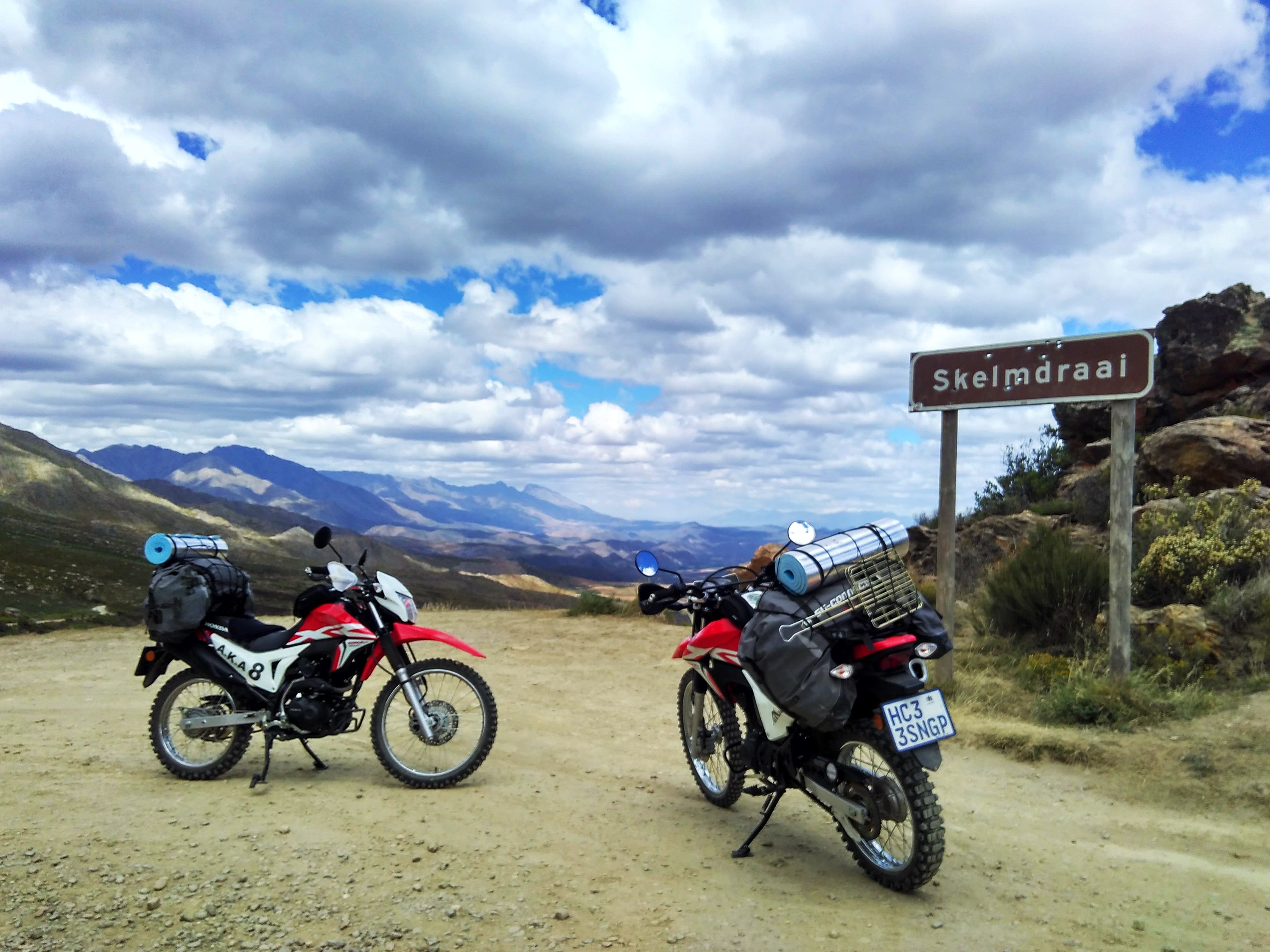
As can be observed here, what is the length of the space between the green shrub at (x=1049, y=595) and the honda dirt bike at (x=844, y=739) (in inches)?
218

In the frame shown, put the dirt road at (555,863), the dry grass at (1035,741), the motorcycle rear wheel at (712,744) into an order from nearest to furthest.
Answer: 1. the dirt road at (555,863)
2. the motorcycle rear wheel at (712,744)
3. the dry grass at (1035,741)

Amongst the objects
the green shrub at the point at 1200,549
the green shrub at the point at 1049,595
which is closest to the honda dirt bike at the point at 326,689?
the green shrub at the point at 1049,595

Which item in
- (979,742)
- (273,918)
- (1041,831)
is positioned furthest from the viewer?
(979,742)

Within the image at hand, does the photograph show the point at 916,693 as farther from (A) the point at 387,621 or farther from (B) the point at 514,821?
(A) the point at 387,621

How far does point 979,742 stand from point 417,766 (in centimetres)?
462

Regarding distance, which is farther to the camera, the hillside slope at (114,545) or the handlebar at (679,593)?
the hillside slope at (114,545)

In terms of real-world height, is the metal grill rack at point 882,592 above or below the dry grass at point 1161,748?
above

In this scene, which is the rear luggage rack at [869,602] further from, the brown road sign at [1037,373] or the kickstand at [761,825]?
the brown road sign at [1037,373]

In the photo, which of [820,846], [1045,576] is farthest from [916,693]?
[1045,576]

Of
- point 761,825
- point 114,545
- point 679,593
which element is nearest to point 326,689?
point 679,593

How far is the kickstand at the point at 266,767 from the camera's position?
5965 millimetres

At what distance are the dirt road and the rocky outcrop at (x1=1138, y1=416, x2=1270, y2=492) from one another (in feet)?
26.5

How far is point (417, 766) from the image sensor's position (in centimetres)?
633

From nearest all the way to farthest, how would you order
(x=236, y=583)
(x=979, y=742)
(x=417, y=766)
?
1. (x=417, y=766)
2. (x=236, y=583)
3. (x=979, y=742)
